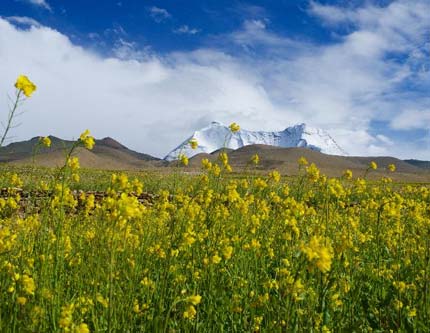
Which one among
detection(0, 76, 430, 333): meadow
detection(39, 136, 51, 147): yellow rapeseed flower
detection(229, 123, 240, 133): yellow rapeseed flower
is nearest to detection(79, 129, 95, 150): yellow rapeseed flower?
detection(0, 76, 430, 333): meadow

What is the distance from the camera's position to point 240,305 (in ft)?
11.7

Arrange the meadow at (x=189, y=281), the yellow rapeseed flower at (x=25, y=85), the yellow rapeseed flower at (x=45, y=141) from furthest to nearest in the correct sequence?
1. the yellow rapeseed flower at (x=45, y=141)
2. the yellow rapeseed flower at (x=25, y=85)
3. the meadow at (x=189, y=281)

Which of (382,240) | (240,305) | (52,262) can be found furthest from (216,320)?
(382,240)

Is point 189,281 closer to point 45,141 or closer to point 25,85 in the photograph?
point 45,141

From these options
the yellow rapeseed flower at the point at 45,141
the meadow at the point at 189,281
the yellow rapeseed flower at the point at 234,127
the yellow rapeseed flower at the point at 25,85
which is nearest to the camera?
the meadow at the point at 189,281

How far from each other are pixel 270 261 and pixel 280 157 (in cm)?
14394

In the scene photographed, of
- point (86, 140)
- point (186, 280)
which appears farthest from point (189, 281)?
point (86, 140)

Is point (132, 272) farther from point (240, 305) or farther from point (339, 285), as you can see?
point (339, 285)

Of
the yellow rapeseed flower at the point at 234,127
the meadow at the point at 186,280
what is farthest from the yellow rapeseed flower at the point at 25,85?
the yellow rapeseed flower at the point at 234,127

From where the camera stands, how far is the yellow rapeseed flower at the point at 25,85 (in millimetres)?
3301

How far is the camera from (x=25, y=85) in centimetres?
334

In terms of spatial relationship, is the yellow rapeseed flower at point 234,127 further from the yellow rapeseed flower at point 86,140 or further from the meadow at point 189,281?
the yellow rapeseed flower at point 86,140

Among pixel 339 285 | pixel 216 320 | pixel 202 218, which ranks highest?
pixel 202 218

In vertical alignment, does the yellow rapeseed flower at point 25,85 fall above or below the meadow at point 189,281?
above
